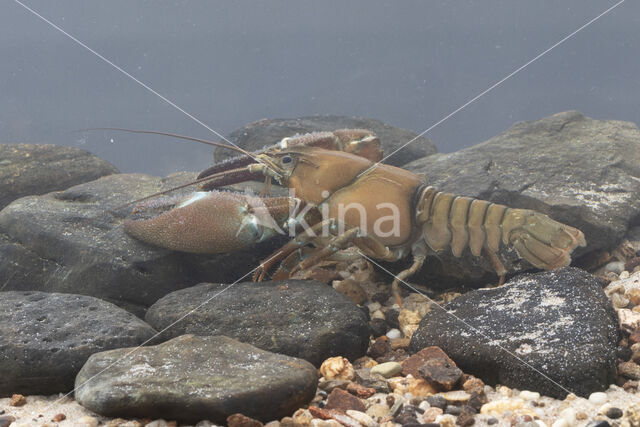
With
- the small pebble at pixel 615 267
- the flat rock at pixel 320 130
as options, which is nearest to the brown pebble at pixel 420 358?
the small pebble at pixel 615 267

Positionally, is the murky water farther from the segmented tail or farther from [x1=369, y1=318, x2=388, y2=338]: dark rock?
[x1=369, y1=318, x2=388, y2=338]: dark rock

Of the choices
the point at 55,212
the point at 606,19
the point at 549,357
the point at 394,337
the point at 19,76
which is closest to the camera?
the point at 549,357

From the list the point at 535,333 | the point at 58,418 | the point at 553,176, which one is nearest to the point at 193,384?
the point at 58,418

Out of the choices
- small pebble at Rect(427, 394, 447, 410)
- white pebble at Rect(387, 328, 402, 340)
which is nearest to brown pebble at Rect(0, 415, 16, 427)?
small pebble at Rect(427, 394, 447, 410)

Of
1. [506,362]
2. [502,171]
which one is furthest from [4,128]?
[506,362]

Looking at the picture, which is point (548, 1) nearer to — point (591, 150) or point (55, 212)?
point (591, 150)

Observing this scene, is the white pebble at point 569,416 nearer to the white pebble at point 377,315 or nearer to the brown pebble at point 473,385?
the brown pebble at point 473,385
